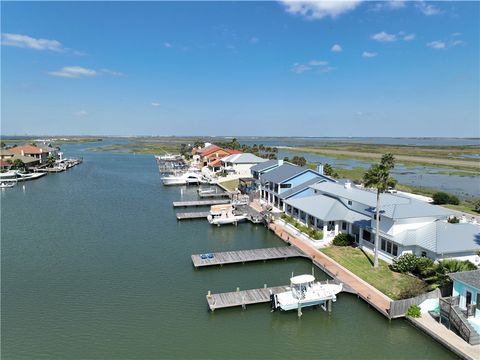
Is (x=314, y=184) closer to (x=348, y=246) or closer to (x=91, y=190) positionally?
(x=348, y=246)

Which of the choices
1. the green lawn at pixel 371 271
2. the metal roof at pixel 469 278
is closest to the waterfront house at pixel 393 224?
the green lawn at pixel 371 271

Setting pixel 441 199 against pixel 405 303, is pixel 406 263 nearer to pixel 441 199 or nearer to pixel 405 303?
pixel 405 303

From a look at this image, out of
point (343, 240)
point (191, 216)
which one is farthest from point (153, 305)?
point (191, 216)

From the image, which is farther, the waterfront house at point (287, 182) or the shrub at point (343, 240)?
→ the waterfront house at point (287, 182)

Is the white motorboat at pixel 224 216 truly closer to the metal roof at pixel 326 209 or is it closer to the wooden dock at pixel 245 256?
the metal roof at pixel 326 209

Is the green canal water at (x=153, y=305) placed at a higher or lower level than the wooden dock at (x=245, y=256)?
lower

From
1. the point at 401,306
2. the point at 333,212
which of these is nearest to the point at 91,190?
the point at 333,212
